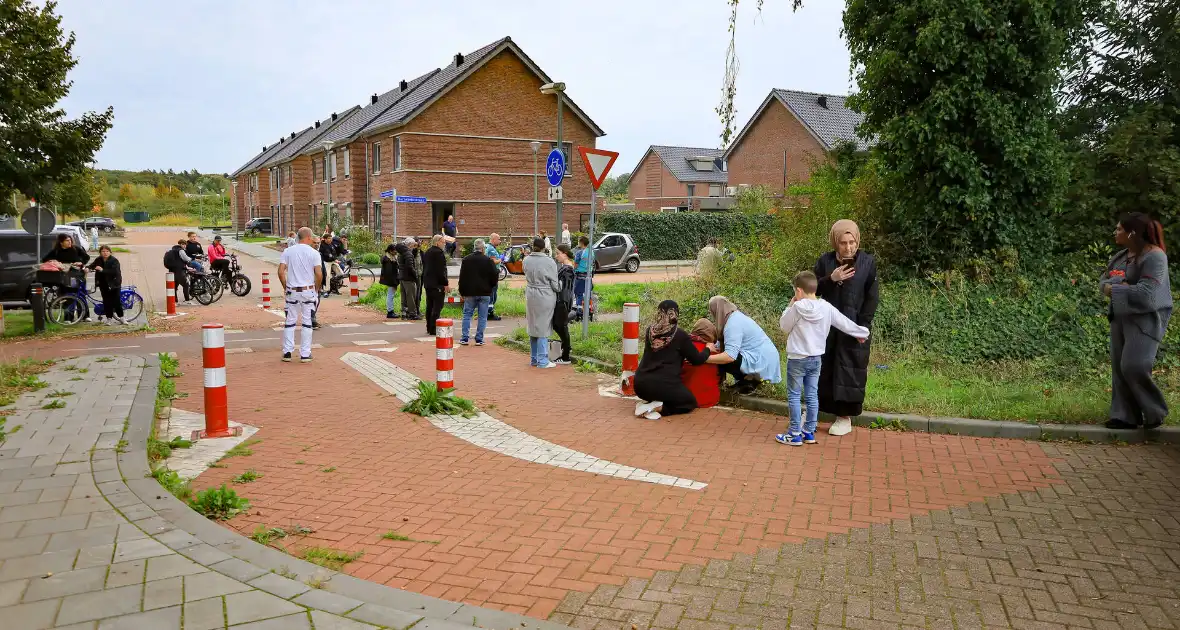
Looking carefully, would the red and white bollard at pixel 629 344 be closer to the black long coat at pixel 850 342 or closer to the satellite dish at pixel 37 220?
the black long coat at pixel 850 342

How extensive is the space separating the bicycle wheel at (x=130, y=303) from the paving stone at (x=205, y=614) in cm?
1422

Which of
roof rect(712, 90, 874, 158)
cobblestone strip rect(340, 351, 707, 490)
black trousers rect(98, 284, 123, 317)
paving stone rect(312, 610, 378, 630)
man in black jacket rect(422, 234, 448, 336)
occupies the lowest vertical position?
cobblestone strip rect(340, 351, 707, 490)

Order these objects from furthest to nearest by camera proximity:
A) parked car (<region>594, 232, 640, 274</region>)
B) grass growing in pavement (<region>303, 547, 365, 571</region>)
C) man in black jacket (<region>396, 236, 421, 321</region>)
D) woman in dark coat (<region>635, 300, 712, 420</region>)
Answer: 1. parked car (<region>594, 232, 640, 274</region>)
2. man in black jacket (<region>396, 236, 421, 321</region>)
3. woman in dark coat (<region>635, 300, 712, 420</region>)
4. grass growing in pavement (<region>303, 547, 365, 571</region>)

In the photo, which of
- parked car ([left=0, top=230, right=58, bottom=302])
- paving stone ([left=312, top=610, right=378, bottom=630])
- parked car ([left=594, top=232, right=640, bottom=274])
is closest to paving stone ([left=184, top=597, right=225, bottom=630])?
paving stone ([left=312, top=610, right=378, bottom=630])

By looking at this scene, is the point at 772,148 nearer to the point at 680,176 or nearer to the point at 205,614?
the point at 680,176

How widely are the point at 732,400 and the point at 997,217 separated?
5953 mm

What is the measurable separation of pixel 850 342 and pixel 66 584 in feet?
19.0

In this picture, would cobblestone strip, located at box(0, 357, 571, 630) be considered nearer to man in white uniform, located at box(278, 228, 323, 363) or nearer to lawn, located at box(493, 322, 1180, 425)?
lawn, located at box(493, 322, 1180, 425)

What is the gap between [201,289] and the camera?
19688 millimetres

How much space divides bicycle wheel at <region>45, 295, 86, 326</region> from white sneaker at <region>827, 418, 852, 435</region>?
552 inches

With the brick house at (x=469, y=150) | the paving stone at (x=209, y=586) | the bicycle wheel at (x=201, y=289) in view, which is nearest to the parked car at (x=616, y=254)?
the brick house at (x=469, y=150)

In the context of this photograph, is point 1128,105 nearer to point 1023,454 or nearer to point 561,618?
point 1023,454

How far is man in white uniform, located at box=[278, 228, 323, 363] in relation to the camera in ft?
36.9

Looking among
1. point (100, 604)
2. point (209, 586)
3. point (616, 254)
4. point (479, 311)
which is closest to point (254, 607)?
point (209, 586)
